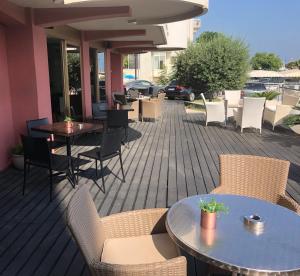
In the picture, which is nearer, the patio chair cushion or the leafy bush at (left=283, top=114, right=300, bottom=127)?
the patio chair cushion

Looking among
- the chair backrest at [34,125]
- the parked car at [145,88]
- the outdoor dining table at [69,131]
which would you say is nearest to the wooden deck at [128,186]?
the outdoor dining table at [69,131]

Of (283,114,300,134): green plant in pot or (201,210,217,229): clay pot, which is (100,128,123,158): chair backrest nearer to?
(201,210,217,229): clay pot

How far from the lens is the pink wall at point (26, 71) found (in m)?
5.25

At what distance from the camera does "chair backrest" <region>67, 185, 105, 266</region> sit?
68.5 inches

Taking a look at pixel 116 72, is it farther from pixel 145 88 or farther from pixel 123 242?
pixel 123 242

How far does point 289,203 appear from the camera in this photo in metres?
2.66

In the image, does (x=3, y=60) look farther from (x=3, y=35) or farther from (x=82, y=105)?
(x=82, y=105)

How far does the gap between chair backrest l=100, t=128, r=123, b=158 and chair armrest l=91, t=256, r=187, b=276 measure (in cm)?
273

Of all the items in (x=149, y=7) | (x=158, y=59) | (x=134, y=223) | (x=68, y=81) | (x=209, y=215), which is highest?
(x=158, y=59)

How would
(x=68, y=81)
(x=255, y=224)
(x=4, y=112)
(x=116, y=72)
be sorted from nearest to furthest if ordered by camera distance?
(x=255, y=224)
(x=4, y=112)
(x=68, y=81)
(x=116, y=72)

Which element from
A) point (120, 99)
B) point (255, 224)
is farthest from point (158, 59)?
point (255, 224)

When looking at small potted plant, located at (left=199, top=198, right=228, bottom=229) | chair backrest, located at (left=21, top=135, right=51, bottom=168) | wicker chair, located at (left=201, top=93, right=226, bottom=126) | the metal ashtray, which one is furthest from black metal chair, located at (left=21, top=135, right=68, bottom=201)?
wicker chair, located at (left=201, top=93, right=226, bottom=126)

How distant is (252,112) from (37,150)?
5988 mm

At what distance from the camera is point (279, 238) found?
190cm
